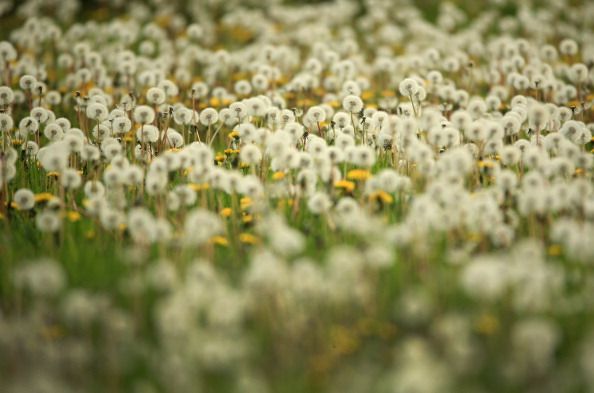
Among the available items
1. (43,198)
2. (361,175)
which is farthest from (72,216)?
(361,175)

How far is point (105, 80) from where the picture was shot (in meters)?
7.00

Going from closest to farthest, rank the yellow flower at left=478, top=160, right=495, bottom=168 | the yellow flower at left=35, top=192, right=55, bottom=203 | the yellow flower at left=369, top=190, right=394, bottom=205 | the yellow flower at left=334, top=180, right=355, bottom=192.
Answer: the yellow flower at left=369, top=190, right=394, bottom=205 < the yellow flower at left=35, top=192, right=55, bottom=203 < the yellow flower at left=334, top=180, right=355, bottom=192 < the yellow flower at left=478, top=160, right=495, bottom=168

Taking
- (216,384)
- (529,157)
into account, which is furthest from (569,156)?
(216,384)

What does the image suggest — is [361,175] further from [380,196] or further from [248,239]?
[248,239]

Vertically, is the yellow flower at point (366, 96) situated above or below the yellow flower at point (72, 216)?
above

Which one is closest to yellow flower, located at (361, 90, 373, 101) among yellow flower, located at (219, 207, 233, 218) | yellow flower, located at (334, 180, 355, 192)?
yellow flower, located at (334, 180, 355, 192)

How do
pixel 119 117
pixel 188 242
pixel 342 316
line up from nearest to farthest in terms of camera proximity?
pixel 342 316 → pixel 188 242 → pixel 119 117

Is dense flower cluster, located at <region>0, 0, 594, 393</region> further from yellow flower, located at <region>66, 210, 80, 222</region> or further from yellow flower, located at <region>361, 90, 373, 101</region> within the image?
yellow flower, located at <region>361, 90, 373, 101</region>

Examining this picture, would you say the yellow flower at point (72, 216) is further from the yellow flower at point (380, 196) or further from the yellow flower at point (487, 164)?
the yellow flower at point (487, 164)

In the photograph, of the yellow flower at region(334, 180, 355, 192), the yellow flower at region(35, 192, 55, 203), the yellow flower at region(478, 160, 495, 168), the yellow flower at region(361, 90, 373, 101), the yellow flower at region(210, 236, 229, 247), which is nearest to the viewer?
the yellow flower at region(210, 236, 229, 247)

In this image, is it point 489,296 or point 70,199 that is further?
point 70,199

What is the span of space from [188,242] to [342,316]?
0.92 m

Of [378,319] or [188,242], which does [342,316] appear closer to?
[378,319]

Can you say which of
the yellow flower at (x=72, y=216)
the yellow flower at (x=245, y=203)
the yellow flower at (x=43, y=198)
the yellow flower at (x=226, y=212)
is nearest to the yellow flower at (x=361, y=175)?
the yellow flower at (x=245, y=203)
